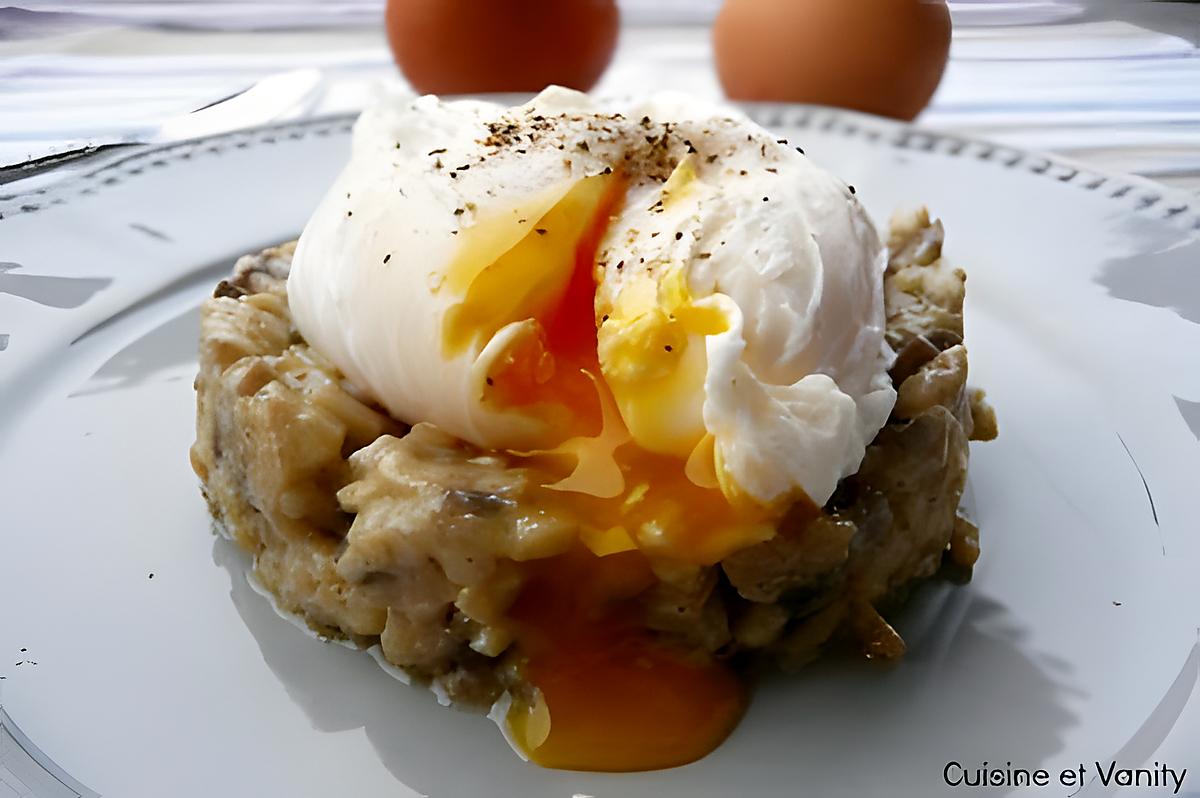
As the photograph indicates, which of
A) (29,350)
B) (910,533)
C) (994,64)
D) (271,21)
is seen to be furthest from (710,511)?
(271,21)

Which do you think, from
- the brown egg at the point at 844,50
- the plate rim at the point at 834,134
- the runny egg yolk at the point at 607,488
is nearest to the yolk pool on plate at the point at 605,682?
the runny egg yolk at the point at 607,488

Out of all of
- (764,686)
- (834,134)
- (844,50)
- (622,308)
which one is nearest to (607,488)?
(622,308)

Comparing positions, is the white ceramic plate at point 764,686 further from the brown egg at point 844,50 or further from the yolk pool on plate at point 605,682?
the brown egg at point 844,50

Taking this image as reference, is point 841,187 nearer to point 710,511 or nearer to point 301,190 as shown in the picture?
point 710,511

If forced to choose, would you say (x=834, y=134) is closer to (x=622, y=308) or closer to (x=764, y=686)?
(x=622, y=308)

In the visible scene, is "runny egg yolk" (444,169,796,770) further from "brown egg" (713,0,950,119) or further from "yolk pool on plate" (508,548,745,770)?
"brown egg" (713,0,950,119)
